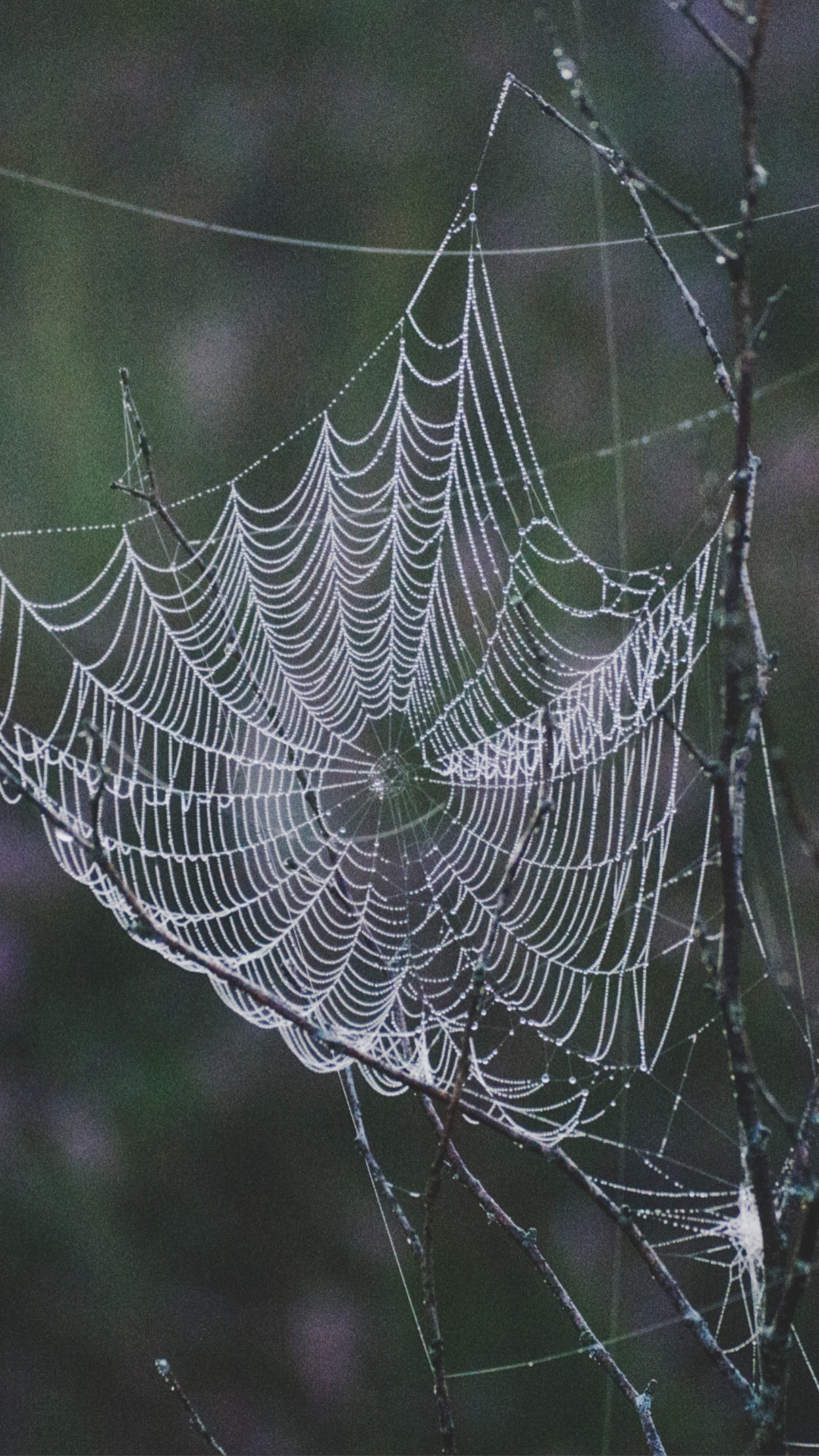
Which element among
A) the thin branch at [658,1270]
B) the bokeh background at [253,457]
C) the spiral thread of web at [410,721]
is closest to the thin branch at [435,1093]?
the thin branch at [658,1270]

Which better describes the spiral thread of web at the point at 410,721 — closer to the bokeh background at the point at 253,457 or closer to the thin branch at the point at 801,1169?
the bokeh background at the point at 253,457

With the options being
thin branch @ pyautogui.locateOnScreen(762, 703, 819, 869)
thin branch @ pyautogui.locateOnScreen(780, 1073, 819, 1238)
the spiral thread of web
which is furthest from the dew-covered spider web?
thin branch @ pyautogui.locateOnScreen(762, 703, 819, 869)

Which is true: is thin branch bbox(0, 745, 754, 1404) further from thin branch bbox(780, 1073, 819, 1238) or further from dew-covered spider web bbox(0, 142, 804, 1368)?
dew-covered spider web bbox(0, 142, 804, 1368)

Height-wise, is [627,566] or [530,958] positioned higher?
[627,566]

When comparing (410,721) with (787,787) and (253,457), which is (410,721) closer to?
(253,457)

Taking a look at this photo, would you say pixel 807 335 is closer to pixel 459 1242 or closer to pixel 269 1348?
pixel 459 1242

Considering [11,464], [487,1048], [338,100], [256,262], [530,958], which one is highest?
[338,100]

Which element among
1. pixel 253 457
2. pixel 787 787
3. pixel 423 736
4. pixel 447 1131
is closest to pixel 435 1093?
pixel 447 1131

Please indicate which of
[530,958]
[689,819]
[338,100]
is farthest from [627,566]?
[338,100]
